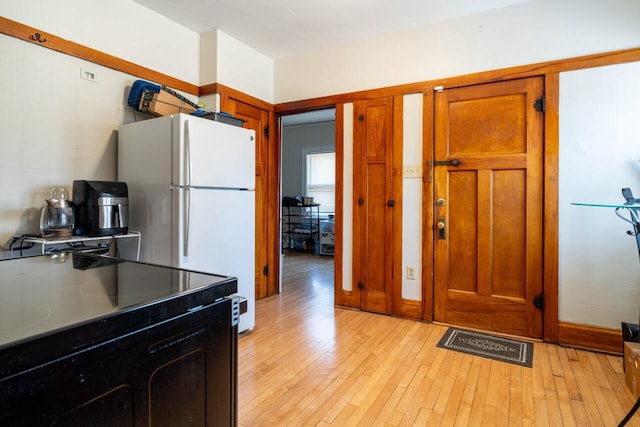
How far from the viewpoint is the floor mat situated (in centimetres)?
237

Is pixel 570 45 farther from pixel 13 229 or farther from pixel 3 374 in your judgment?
pixel 13 229

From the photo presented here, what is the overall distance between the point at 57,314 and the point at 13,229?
205 cm

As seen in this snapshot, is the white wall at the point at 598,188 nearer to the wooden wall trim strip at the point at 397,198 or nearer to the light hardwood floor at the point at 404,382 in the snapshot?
the light hardwood floor at the point at 404,382

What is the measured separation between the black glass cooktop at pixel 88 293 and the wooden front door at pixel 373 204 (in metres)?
2.43

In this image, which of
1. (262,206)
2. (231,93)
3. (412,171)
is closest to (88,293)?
(412,171)

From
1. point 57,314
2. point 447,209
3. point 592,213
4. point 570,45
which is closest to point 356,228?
point 447,209

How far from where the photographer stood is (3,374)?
1.56 ft

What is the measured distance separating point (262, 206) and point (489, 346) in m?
2.47

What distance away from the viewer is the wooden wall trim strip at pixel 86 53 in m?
2.09

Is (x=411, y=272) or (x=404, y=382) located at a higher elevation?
(x=411, y=272)

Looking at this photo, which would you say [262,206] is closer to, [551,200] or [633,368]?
[551,200]

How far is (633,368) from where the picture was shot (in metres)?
1.85

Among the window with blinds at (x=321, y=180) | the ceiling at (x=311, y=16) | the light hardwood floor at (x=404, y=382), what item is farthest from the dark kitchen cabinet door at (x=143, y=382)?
the window with blinds at (x=321, y=180)

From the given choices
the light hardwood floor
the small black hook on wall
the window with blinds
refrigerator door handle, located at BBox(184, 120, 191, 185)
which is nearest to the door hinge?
the light hardwood floor
